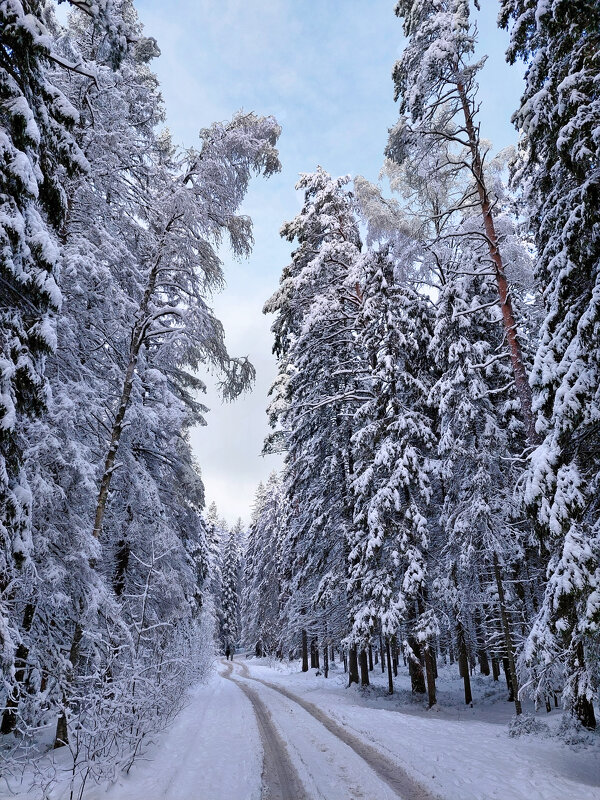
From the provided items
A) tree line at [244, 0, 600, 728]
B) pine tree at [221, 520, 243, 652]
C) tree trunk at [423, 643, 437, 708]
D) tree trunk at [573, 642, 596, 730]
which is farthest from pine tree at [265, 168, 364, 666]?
pine tree at [221, 520, 243, 652]

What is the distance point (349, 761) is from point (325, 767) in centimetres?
51

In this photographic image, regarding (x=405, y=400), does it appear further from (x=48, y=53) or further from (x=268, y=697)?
(x=48, y=53)

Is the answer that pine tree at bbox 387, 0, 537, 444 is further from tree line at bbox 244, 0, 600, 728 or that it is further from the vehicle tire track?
the vehicle tire track

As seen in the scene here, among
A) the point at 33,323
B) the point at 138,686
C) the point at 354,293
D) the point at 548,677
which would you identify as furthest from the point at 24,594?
the point at 354,293

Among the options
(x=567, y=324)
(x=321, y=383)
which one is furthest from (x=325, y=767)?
(x=321, y=383)

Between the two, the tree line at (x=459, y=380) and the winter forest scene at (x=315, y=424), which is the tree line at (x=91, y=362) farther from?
the tree line at (x=459, y=380)

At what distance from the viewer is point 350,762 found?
24.7ft

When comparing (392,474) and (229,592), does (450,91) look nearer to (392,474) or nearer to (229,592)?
(392,474)

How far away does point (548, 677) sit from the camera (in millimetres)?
8500

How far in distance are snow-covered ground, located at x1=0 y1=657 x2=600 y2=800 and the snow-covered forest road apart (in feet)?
0.06

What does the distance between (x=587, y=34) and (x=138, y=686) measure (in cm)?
1296

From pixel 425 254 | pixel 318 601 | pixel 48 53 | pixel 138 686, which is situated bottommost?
pixel 138 686

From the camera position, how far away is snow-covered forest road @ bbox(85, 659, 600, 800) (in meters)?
6.22

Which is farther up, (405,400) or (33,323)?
(405,400)
